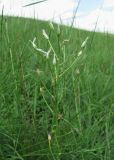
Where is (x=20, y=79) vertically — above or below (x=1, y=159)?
above

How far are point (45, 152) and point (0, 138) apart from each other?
249 mm

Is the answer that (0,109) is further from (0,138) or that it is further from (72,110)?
(72,110)

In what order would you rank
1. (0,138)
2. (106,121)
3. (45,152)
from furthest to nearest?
1. (106,121)
2. (0,138)
3. (45,152)

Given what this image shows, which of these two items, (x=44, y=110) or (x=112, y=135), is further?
(x=44, y=110)

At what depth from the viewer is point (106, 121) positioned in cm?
200

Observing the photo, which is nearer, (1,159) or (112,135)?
(1,159)

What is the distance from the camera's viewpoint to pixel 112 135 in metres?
2.01

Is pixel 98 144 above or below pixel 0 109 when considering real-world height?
below

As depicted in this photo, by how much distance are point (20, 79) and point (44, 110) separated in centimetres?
43

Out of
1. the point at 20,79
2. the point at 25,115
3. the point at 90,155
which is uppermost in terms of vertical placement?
the point at 20,79

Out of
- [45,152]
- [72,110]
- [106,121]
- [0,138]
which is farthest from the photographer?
[72,110]

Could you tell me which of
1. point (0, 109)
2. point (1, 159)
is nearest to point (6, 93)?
point (0, 109)

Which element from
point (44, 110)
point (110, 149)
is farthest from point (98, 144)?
point (44, 110)

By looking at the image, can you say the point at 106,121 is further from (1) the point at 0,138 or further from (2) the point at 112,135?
(1) the point at 0,138
